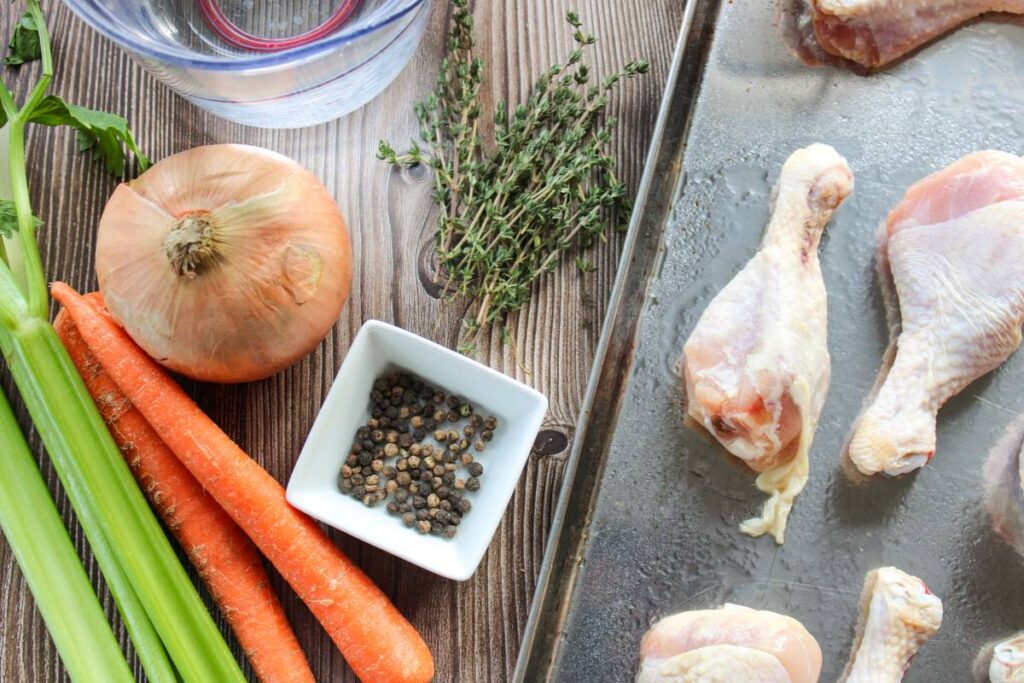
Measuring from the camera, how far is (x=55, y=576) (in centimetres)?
153

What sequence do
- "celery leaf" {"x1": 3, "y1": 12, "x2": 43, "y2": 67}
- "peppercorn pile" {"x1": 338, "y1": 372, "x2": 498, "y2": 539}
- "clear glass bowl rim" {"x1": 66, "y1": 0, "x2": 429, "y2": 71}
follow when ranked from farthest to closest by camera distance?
"celery leaf" {"x1": 3, "y1": 12, "x2": 43, "y2": 67} < "peppercorn pile" {"x1": 338, "y1": 372, "x2": 498, "y2": 539} < "clear glass bowl rim" {"x1": 66, "y1": 0, "x2": 429, "y2": 71}

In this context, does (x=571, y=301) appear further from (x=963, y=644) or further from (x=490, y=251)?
(x=963, y=644)

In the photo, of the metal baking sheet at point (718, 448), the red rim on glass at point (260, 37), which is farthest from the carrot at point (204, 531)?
the red rim on glass at point (260, 37)

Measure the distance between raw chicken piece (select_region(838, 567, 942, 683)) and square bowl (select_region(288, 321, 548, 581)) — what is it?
0.62 meters

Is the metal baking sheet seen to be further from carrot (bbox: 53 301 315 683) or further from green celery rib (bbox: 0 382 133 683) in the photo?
green celery rib (bbox: 0 382 133 683)

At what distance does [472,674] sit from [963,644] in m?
0.85

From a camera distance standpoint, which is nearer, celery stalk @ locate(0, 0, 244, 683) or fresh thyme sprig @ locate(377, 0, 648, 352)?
celery stalk @ locate(0, 0, 244, 683)

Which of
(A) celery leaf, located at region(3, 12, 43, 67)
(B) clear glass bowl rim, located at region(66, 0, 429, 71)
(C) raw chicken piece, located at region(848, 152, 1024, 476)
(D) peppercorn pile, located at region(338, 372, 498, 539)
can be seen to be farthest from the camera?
(A) celery leaf, located at region(3, 12, 43, 67)

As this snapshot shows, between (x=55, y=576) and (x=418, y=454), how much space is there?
67 cm

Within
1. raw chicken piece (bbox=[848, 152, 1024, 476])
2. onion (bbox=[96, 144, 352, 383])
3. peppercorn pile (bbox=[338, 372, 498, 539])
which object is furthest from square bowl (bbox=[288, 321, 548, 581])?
raw chicken piece (bbox=[848, 152, 1024, 476])

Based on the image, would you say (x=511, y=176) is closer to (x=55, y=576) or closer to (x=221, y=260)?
(x=221, y=260)

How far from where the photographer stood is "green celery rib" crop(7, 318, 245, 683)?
4.87ft

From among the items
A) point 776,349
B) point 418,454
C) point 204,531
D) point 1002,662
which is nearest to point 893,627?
point 1002,662

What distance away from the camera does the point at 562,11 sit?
176 cm
